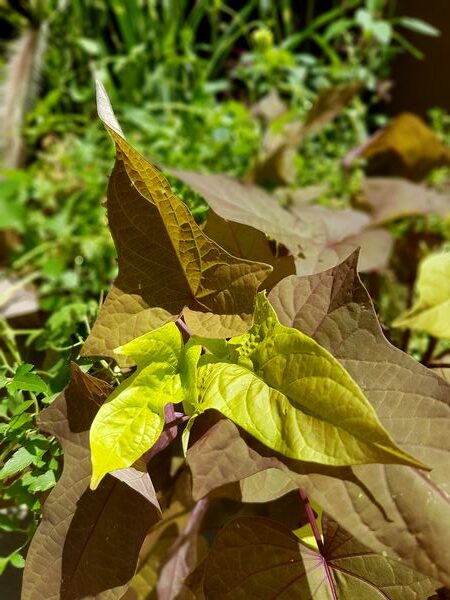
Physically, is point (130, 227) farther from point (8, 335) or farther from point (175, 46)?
point (175, 46)

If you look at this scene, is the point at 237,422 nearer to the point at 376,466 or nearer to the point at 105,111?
the point at 376,466

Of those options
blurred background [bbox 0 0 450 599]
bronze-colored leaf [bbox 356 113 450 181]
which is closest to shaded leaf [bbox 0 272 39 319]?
blurred background [bbox 0 0 450 599]

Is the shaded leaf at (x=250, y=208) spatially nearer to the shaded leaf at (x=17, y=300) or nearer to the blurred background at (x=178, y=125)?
the blurred background at (x=178, y=125)

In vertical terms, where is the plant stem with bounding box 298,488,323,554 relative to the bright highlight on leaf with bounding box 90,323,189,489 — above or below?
below

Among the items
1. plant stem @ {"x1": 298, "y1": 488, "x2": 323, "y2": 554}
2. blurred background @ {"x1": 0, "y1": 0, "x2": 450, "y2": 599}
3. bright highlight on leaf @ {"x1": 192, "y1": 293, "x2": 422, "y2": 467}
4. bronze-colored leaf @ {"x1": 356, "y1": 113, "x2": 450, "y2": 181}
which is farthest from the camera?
bronze-colored leaf @ {"x1": 356, "y1": 113, "x2": 450, "y2": 181}

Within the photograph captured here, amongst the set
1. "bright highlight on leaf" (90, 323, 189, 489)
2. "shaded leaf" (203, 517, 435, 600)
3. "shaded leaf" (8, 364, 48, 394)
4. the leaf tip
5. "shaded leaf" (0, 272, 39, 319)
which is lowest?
"shaded leaf" (0, 272, 39, 319)

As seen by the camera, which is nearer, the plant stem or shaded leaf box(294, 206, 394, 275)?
the plant stem

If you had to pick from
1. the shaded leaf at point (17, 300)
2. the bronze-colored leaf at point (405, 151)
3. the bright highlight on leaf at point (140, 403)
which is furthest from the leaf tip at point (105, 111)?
the bronze-colored leaf at point (405, 151)

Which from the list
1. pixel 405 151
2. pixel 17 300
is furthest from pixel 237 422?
pixel 405 151

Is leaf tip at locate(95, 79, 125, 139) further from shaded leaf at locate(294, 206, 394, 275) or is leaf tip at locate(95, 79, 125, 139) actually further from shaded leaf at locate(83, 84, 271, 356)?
shaded leaf at locate(294, 206, 394, 275)
